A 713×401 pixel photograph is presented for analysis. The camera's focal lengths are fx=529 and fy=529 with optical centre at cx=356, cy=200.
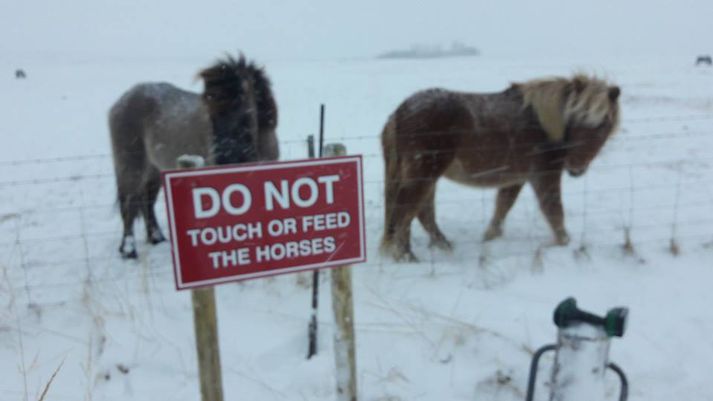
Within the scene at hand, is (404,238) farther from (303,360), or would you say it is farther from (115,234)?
(115,234)

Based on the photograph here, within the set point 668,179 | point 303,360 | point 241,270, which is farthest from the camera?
point 668,179

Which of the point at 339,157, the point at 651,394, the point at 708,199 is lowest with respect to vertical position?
the point at 651,394

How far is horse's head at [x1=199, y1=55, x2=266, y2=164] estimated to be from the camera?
13.1 feet

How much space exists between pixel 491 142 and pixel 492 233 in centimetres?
88

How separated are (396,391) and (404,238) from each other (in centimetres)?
174

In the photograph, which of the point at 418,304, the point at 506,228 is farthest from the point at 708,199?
the point at 418,304

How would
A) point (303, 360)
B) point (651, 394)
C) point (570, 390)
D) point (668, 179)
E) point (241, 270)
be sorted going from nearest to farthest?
point (241, 270) → point (570, 390) → point (651, 394) → point (303, 360) → point (668, 179)

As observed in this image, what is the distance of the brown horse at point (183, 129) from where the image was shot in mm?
4039

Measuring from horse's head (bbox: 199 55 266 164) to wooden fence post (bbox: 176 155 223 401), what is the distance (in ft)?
6.93

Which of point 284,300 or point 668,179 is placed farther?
point 668,179

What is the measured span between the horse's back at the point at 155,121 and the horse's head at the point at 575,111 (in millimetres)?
2878

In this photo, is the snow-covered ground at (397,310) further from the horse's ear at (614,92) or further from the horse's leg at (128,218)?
the horse's ear at (614,92)

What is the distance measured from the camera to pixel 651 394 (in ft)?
8.21

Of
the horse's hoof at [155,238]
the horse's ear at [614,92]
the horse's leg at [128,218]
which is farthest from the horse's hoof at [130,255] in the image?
the horse's ear at [614,92]
